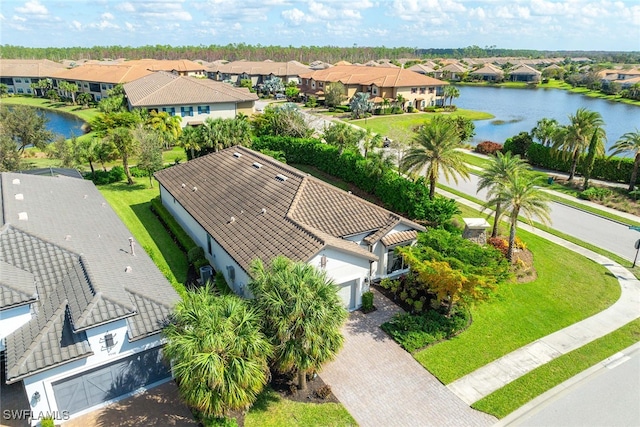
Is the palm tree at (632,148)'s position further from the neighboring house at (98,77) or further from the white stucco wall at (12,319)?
the neighboring house at (98,77)

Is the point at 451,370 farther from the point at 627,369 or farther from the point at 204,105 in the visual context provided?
the point at 204,105

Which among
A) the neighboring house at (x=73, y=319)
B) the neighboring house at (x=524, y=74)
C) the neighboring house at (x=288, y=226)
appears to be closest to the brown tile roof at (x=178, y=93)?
the neighboring house at (x=288, y=226)

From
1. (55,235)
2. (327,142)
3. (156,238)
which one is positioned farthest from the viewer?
(327,142)

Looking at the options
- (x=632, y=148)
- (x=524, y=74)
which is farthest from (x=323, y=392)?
(x=524, y=74)

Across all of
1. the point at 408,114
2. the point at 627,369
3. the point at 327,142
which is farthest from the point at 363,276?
the point at 408,114

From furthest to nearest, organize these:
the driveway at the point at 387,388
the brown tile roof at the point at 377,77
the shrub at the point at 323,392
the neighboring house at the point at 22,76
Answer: the neighboring house at the point at 22,76, the brown tile roof at the point at 377,77, the shrub at the point at 323,392, the driveway at the point at 387,388

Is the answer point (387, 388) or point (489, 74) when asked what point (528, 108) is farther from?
point (387, 388)

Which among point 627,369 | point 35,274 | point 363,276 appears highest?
point 35,274
